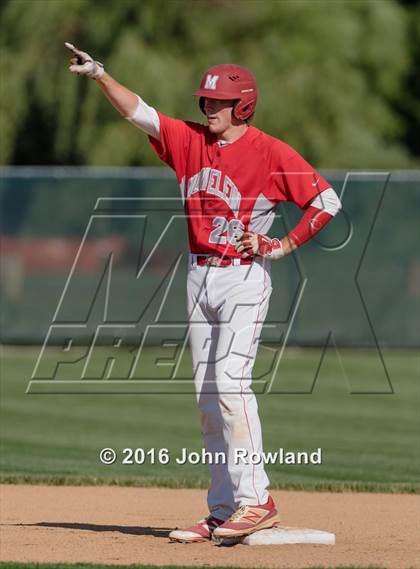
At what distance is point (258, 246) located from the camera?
575 centimetres

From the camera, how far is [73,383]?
13.8 m

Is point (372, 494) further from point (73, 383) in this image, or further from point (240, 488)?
point (73, 383)

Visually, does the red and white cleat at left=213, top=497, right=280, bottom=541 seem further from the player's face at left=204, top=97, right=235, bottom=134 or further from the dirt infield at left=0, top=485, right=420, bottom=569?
the player's face at left=204, top=97, right=235, bottom=134

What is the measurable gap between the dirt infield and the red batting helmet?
6.96ft

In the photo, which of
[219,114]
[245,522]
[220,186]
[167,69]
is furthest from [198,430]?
[167,69]

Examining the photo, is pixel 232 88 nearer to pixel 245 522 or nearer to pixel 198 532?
pixel 245 522

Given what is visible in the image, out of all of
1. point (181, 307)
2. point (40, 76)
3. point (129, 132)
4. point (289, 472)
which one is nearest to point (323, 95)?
point (129, 132)

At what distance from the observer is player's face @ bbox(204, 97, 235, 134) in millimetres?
5898

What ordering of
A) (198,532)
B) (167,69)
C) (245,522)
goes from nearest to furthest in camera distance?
(245,522), (198,532), (167,69)

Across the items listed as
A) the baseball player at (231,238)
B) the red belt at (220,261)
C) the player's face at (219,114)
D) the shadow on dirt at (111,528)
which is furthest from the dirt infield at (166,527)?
the player's face at (219,114)

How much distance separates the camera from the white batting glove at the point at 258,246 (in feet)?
18.8

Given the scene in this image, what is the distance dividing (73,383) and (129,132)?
7561 mm

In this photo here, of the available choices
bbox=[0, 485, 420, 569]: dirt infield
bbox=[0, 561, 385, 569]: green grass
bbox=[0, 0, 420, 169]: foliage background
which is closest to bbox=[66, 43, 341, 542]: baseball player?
bbox=[0, 485, 420, 569]: dirt infield

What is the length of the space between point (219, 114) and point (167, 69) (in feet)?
48.7
